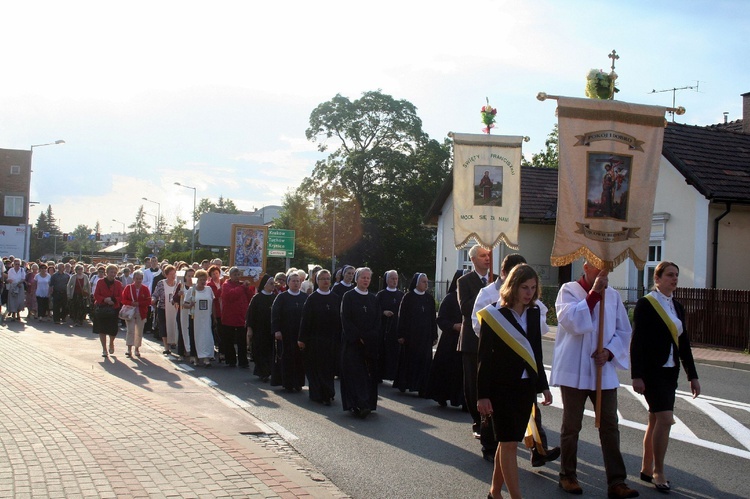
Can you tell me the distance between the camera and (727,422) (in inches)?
377

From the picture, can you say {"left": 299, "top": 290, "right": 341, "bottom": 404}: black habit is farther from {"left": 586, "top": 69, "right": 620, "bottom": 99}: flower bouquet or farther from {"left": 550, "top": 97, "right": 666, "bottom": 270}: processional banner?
{"left": 586, "top": 69, "right": 620, "bottom": 99}: flower bouquet

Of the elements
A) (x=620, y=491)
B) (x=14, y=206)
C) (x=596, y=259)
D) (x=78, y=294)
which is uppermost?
(x=14, y=206)

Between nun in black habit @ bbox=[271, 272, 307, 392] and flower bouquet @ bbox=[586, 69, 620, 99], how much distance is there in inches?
239

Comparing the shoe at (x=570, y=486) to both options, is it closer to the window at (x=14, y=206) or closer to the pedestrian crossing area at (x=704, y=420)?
the pedestrian crossing area at (x=704, y=420)

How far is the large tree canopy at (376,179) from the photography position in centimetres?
5100

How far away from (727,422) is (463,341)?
3641 mm

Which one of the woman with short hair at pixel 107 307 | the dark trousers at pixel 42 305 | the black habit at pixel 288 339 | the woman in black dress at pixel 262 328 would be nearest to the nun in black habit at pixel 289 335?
the black habit at pixel 288 339

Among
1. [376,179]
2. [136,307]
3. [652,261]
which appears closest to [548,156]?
[376,179]

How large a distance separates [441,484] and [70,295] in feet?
59.9

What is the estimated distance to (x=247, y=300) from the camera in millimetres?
14906

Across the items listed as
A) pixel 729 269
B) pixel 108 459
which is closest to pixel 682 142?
pixel 729 269

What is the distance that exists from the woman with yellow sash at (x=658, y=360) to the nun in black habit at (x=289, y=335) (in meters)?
6.23

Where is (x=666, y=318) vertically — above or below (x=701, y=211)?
below

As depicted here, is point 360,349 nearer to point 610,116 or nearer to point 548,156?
point 610,116
